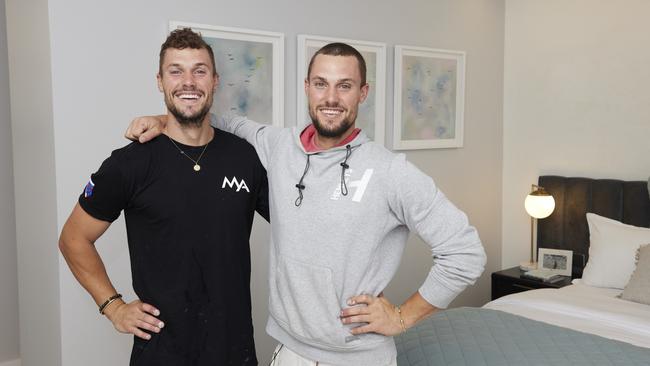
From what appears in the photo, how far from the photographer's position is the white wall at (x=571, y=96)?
3.81 metres

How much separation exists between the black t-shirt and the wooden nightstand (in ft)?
8.08

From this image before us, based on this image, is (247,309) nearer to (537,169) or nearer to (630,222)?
(630,222)

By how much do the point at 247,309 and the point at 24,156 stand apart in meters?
1.65

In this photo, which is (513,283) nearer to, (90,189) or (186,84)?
(186,84)

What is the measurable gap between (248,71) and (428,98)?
4.68 feet

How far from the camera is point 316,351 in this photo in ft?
5.88

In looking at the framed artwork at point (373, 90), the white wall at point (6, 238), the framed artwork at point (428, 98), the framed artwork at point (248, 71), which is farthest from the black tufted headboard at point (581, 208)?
the white wall at point (6, 238)

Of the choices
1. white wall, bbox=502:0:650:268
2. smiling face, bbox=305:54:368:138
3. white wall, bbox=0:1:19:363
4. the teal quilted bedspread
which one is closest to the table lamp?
white wall, bbox=502:0:650:268

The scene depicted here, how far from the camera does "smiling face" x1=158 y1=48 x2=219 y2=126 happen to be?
1.91m

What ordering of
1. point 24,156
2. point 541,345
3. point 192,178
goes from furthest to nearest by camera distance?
point 24,156 → point 541,345 → point 192,178

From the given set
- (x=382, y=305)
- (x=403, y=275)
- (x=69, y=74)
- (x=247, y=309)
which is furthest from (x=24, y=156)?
(x=403, y=275)

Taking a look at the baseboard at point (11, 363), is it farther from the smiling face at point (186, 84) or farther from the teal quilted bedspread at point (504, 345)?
the smiling face at point (186, 84)

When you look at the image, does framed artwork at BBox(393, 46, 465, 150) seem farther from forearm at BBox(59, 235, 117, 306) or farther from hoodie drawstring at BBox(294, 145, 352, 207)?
forearm at BBox(59, 235, 117, 306)

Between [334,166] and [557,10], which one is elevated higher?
[557,10]
